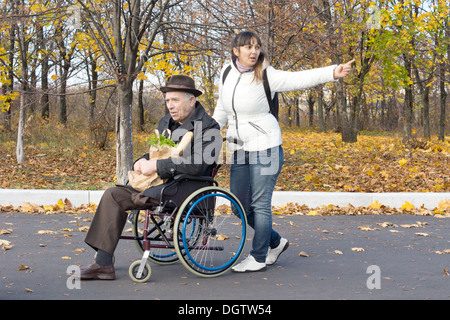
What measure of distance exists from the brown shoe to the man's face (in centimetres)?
126

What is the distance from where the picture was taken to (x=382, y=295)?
3.93 meters

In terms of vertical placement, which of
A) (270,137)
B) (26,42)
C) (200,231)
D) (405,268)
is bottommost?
(405,268)

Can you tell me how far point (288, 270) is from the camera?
4.80 m

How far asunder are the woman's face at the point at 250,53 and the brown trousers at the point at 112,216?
1.29m

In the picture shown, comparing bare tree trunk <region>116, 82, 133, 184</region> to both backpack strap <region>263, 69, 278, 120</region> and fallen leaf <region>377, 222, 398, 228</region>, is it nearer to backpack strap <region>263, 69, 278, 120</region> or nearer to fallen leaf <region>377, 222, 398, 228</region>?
fallen leaf <region>377, 222, 398, 228</region>

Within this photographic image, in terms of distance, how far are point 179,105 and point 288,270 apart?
1.61m

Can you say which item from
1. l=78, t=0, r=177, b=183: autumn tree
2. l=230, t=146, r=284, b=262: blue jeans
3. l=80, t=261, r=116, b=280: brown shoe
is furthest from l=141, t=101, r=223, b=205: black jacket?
l=78, t=0, r=177, b=183: autumn tree

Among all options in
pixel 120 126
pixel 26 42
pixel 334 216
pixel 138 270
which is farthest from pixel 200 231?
pixel 26 42

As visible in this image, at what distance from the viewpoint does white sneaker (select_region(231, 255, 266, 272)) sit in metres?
4.66

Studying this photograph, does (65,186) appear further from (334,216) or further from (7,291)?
(7,291)

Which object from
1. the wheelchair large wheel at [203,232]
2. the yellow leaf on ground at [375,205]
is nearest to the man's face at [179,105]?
the wheelchair large wheel at [203,232]

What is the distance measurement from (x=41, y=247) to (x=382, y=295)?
334 centimetres

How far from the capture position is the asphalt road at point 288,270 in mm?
3957

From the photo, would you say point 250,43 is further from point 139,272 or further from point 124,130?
point 124,130
